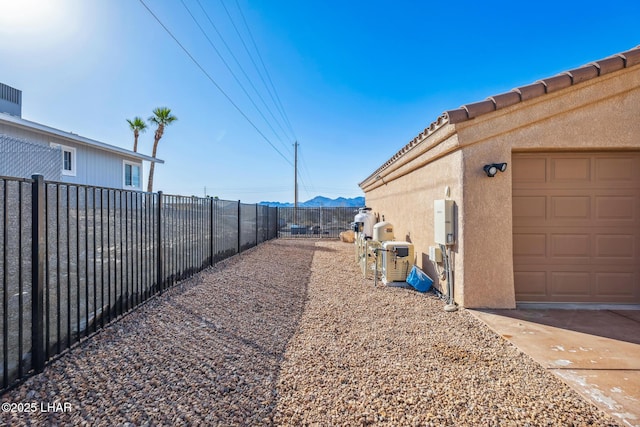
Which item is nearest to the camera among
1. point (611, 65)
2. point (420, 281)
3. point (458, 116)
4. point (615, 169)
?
point (611, 65)

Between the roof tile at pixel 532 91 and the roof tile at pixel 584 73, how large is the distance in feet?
1.52

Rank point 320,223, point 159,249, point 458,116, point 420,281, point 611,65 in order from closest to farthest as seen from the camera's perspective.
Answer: point 611,65 → point 458,116 → point 159,249 → point 420,281 → point 320,223

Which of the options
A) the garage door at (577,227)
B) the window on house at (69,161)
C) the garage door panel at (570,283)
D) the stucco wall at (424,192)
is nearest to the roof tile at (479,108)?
the stucco wall at (424,192)

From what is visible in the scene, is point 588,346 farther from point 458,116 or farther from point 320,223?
point 320,223

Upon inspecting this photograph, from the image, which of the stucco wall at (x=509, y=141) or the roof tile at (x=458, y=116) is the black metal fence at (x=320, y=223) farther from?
the roof tile at (x=458, y=116)

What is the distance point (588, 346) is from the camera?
3.32 m

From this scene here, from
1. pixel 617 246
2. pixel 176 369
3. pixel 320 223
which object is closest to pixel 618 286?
pixel 617 246

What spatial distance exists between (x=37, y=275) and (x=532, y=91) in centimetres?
662

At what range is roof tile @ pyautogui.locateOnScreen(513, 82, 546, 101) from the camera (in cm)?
446

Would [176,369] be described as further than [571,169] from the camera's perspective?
No

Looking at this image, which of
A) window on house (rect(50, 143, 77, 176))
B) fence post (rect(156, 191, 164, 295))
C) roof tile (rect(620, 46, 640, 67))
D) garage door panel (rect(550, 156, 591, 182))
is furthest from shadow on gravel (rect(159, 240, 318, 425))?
window on house (rect(50, 143, 77, 176))

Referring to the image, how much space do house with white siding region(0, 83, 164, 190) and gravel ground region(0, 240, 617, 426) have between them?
20.2ft

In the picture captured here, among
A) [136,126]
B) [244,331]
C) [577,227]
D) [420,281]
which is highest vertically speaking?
[136,126]

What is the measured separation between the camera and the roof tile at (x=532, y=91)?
176 inches
